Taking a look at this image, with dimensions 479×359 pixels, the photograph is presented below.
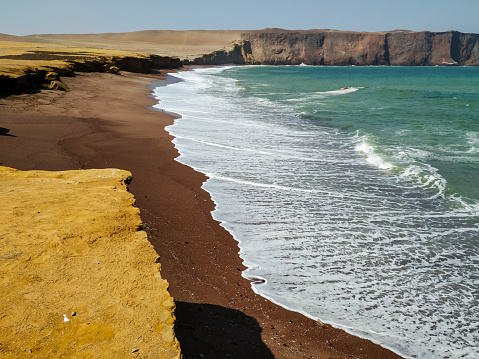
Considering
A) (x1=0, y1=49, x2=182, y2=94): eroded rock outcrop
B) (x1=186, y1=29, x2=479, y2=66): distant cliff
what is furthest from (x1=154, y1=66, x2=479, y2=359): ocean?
(x1=186, y1=29, x2=479, y2=66): distant cliff

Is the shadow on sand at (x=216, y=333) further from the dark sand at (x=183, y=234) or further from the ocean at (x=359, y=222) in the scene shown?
the ocean at (x=359, y=222)

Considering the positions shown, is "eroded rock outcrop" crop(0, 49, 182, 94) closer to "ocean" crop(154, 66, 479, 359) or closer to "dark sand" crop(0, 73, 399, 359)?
"dark sand" crop(0, 73, 399, 359)

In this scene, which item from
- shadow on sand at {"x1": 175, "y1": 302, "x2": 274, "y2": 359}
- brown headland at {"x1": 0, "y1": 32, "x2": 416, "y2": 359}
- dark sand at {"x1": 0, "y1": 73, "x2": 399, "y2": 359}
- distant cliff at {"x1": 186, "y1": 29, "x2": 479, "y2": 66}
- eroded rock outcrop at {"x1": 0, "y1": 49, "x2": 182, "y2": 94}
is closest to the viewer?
brown headland at {"x1": 0, "y1": 32, "x2": 416, "y2": 359}

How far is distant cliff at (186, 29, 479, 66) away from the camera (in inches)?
5177

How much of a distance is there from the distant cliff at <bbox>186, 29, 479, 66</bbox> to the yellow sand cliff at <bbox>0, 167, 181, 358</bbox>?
131848 mm

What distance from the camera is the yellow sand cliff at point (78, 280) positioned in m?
2.46

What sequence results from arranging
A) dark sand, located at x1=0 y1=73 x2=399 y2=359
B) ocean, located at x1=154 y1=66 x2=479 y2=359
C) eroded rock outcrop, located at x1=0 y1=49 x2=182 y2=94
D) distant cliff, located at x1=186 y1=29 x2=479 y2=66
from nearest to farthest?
dark sand, located at x1=0 y1=73 x2=399 y2=359
ocean, located at x1=154 y1=66 x2=479 y2=359
eroded rock outcrop, located at x1=0 y1=49 x2=182 y2=94
distant cliff, located at x1=186 y1=29 x2=479 y2=66

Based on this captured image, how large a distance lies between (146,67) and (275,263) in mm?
44187

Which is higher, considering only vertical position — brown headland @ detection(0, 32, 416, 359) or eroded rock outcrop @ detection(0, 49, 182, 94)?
eroded rock outcrop @ detection(0, 49, 182, 94)

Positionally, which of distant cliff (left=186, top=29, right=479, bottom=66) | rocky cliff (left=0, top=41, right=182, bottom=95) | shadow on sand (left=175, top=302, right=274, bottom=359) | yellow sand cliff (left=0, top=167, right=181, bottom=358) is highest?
distant cliff (left=186, top=29, right=479, bottom=66)

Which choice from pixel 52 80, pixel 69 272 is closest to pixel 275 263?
pixel 69 272

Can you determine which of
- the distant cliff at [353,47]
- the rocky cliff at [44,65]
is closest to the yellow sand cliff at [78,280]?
the rocky cliff at [44,65]

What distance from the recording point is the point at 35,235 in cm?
347

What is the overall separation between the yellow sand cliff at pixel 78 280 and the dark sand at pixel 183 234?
987 millimetres
